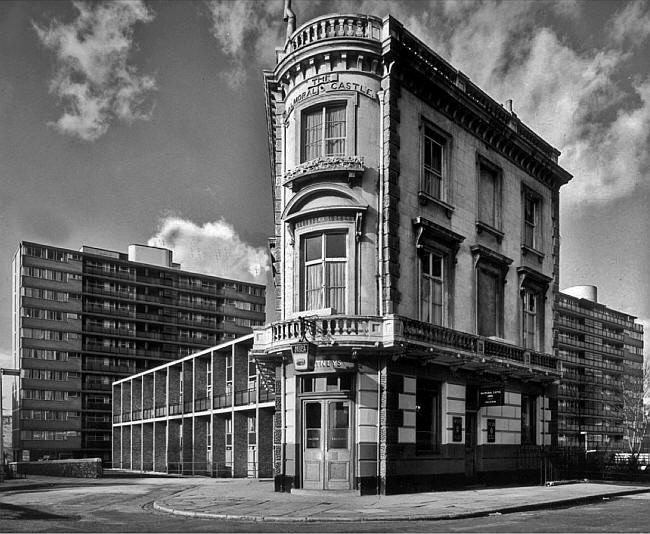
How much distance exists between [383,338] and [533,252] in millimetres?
13295

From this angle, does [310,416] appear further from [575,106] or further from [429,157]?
[575,106]

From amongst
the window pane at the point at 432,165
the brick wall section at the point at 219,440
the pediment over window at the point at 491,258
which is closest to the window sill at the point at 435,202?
the window pane at the point at 432,165

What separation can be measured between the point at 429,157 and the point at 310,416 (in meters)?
10.3

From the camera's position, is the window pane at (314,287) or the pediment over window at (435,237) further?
the pediment over window at (435,237)

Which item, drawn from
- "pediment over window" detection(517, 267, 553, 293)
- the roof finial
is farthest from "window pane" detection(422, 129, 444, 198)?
"pediment over window" detection(517, 267, 553, 293)

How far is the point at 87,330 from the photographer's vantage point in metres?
108

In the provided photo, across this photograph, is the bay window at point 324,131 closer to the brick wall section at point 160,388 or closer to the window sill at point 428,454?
the window sill at point 428,454

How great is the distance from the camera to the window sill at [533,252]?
33.9 m

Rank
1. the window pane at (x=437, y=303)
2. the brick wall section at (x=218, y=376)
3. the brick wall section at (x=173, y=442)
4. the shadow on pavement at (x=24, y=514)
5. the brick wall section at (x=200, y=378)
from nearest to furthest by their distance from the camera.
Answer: the shadow on pavement at (x=24, y=514), the window pane at (x=437, y=303), the brick wall section at (x=218, y=376), the brick wall section at (x=200, y=378), the brick wall section at (x=173, y=442)

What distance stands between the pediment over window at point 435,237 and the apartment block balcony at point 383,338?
10.2 feet

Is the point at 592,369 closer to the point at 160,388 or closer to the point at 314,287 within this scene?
the point at 160,388

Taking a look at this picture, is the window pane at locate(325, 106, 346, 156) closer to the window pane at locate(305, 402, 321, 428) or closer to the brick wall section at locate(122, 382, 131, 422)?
the window pane at locate(305, 402, 321, 428)

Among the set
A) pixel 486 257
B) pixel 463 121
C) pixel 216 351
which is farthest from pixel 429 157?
pixel 216 351

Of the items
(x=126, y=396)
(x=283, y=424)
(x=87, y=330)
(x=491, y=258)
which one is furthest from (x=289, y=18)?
(x=87, y=330)
